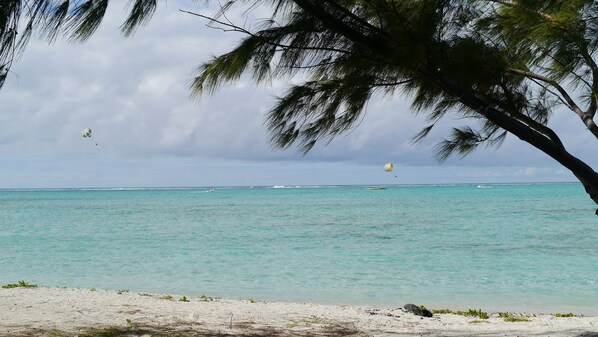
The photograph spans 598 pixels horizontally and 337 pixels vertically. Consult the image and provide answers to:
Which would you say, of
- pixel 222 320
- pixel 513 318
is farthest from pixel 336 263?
pixel 222 320

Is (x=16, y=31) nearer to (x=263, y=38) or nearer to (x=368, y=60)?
(x=263, y=38)

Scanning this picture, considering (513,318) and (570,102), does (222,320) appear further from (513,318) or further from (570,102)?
(570,102)

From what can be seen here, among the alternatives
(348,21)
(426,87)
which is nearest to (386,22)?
(348,21)

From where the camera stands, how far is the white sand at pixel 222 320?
551 cm

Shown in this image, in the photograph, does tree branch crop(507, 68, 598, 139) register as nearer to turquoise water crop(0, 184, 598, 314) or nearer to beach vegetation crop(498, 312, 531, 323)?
beach vegetation crop(498, 312, 531, 323)

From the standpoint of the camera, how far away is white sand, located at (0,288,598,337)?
5.51 m

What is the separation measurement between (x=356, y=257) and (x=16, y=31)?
44.6ft

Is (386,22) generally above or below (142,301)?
above

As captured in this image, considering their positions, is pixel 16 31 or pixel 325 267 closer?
pixel 16 31

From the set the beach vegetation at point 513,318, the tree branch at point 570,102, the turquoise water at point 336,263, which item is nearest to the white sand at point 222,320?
Answer: the beach vegetation at point 513,318

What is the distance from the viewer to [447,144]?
4359 mm

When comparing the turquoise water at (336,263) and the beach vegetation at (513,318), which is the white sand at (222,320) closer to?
the beach vegetation at (513,318)

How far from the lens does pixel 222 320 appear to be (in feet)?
20.2

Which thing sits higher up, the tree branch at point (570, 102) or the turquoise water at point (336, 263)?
the tree branch at point (570, 102)
